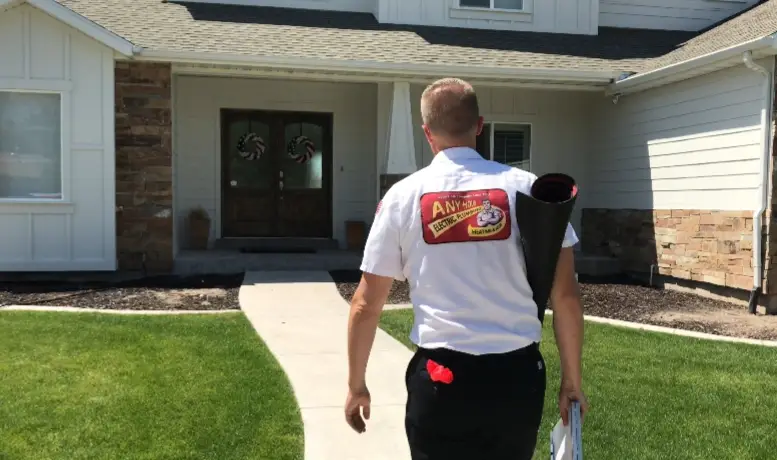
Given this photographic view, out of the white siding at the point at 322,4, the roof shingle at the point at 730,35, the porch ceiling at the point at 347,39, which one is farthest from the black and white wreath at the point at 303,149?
the roof shingle at the point at 730,35

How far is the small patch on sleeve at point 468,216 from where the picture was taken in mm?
Result: 2023

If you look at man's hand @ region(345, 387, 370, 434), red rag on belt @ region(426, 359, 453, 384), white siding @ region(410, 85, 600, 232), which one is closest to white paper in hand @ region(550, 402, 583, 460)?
red rag on belt @ region(426, 359, 453, 384)

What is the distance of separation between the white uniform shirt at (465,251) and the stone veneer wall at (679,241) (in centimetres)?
744

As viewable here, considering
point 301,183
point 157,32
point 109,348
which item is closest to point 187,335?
point 109,348

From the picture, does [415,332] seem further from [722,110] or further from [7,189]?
[7,189]

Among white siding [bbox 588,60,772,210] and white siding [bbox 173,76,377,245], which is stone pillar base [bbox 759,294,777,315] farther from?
white siding [bbox 173,76,377,245]

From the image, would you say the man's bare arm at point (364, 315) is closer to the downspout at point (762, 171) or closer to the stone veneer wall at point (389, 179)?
the downspout at point (762, 171)

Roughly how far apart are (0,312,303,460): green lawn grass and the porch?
18.6ft

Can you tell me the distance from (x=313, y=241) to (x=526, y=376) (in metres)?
10.6

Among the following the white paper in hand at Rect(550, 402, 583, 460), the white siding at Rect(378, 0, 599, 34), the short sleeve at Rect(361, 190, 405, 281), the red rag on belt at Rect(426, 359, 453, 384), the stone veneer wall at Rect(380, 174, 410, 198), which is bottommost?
the white paper in hand at Rect(550, 402, 583, 460)

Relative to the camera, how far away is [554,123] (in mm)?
12727

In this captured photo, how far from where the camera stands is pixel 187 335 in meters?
6.29

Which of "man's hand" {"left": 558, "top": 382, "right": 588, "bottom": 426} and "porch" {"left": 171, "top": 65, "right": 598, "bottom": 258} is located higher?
"porch" {"left": 171, "top": 65, "right": 598, "bottom": 258}

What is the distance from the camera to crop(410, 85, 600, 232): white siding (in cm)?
1251
